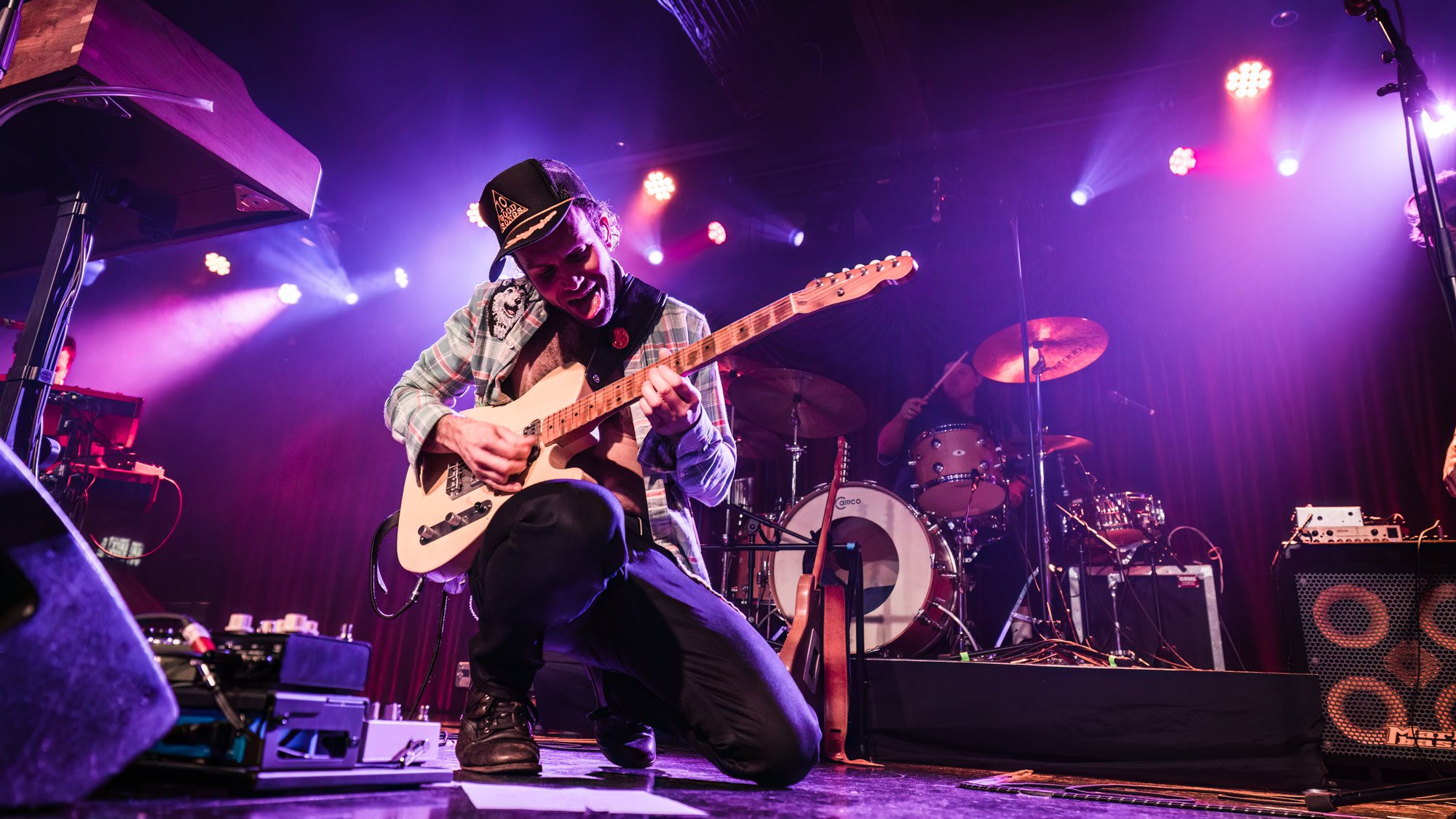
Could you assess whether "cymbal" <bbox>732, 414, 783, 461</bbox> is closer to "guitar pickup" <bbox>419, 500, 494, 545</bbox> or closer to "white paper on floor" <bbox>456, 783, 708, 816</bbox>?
"guitar pickup" <bbox>419, 500, 494, 545</bbox>

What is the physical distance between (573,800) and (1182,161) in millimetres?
6300

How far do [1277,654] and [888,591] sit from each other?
9.98 ft

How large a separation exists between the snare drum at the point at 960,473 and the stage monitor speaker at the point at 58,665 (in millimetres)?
4813

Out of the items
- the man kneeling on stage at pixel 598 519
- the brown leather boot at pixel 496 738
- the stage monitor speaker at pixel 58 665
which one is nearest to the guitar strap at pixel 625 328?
the man kneeling on stage at pixel 598 519

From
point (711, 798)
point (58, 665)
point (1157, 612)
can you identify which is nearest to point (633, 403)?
point (711, 798)

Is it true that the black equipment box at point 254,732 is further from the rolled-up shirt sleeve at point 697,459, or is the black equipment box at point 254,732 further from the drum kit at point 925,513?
the drum kit at point 925,513

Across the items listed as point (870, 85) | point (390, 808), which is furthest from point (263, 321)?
point (390, 808)

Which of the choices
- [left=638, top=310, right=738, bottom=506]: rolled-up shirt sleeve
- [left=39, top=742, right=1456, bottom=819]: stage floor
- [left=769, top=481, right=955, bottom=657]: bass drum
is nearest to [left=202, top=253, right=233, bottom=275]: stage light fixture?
[left=769, top=481, right=955, bottom=657]: bass drum

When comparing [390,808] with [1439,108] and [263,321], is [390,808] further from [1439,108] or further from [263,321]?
[263,321]

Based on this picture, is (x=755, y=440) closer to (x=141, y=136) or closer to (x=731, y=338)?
(x=731, y=338)

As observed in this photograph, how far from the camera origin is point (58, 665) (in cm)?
75

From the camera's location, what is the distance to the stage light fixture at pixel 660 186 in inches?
272

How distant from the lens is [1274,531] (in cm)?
596

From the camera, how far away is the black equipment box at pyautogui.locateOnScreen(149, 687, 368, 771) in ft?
3.60
